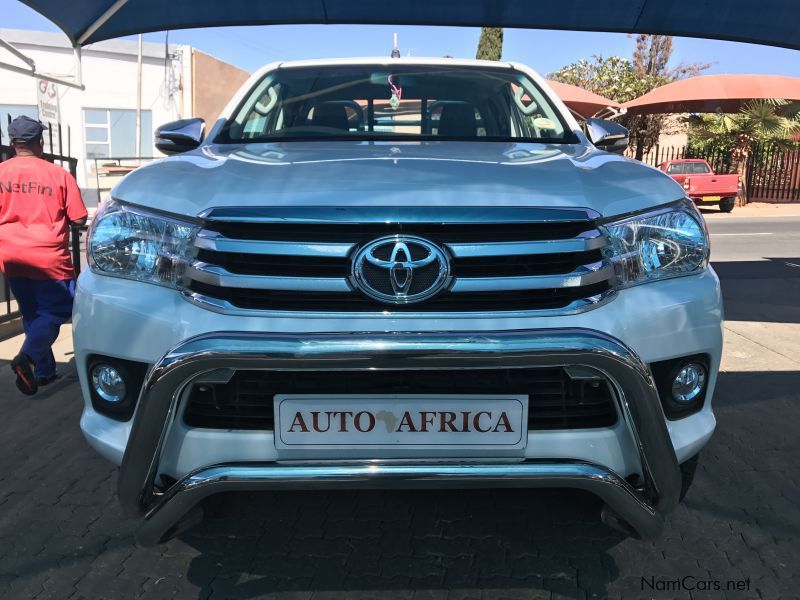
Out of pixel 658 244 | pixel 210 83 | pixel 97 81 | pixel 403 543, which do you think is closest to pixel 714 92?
pixel 210 83

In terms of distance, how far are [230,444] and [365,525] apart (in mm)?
963

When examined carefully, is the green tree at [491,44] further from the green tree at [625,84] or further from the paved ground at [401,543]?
the paved ground at [401,543]

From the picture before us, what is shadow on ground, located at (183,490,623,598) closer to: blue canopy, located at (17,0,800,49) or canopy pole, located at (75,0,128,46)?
blue canopy, located at (17,0,800,49)

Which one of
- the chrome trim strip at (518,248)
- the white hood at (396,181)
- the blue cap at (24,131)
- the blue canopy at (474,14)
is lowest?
the chrome trim strip at (518,248)

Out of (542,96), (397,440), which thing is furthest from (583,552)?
(542,96)

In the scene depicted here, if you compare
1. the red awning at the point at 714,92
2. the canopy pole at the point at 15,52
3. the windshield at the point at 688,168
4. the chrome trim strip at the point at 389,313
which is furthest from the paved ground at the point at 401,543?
the windshield at the point at 688,168

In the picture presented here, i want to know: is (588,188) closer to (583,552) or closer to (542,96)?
(583,552)

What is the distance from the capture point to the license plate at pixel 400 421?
1895 millimetres

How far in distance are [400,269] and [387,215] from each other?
15 centimetres

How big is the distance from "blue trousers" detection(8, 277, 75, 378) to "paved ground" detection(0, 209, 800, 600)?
3.08ft

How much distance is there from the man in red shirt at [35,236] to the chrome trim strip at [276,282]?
9.12 feet

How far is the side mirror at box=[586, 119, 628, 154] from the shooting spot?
309cm

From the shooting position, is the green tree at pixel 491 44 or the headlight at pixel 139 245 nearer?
the headlight at pixel 139 245

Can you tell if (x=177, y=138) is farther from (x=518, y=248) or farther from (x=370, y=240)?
(x=518, y=248)
